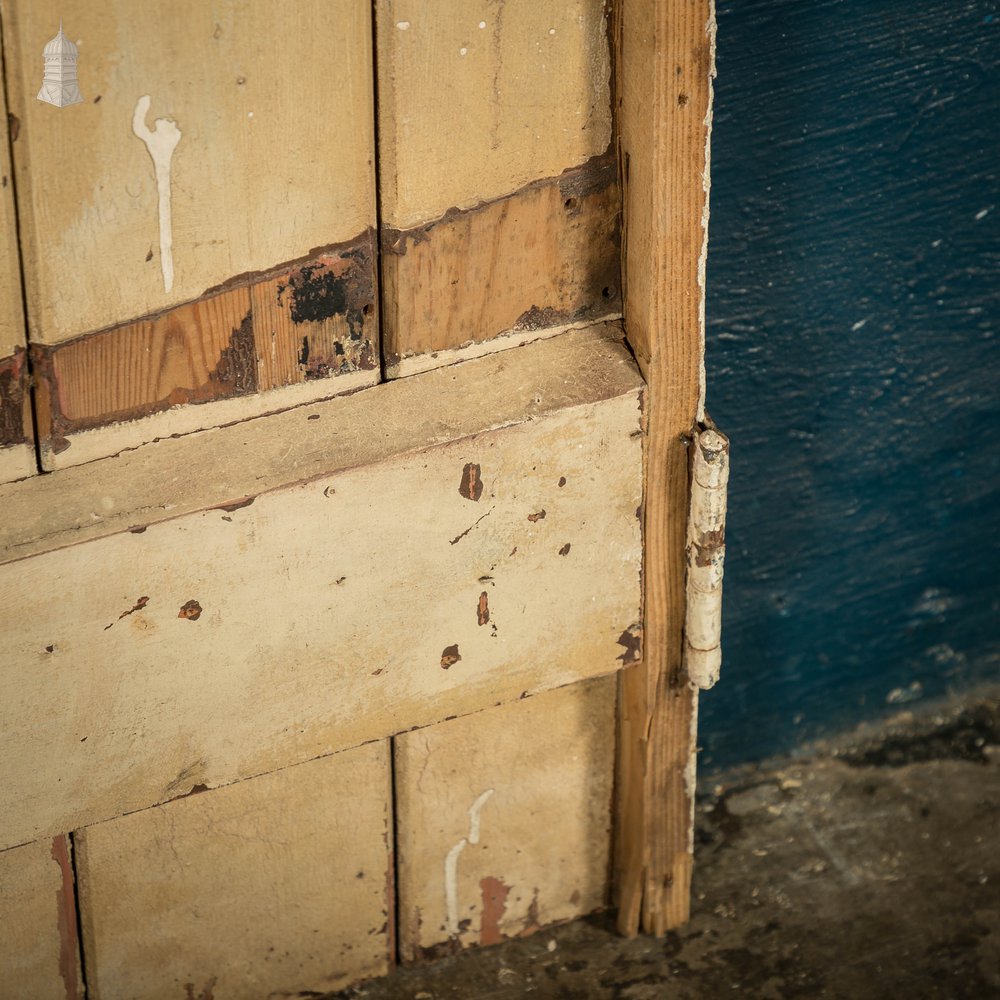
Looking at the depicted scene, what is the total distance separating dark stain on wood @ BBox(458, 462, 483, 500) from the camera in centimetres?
175

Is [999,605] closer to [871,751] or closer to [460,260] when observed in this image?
[871,751]

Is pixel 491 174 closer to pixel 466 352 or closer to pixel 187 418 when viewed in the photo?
pixel 466 352

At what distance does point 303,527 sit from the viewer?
5.59 ft

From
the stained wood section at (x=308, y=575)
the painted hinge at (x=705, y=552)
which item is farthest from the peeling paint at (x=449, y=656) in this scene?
the painted hinge at (x=705, y=552)

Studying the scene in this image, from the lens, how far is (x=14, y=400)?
1.62 meters

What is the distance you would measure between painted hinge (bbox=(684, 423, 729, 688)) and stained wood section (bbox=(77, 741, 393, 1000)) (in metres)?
0.38

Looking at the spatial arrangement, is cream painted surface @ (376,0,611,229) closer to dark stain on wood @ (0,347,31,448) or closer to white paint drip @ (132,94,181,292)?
white paint drip @ (132,94,181,292)

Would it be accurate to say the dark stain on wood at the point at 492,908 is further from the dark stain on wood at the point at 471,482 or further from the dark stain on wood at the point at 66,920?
the dark stain on wood at the point at 471,482

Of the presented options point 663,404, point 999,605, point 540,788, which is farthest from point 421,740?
point 999,605

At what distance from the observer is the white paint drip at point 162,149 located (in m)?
1.53

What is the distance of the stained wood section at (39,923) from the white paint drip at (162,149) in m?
0.68

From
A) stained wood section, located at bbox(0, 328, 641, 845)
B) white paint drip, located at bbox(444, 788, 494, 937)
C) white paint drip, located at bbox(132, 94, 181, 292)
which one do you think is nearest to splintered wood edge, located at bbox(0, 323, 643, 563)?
stained wood section, located at bbox(0, 328, 641, 845)

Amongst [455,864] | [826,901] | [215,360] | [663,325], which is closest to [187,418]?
[215,360]

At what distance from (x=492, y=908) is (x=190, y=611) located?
0.71 meters
